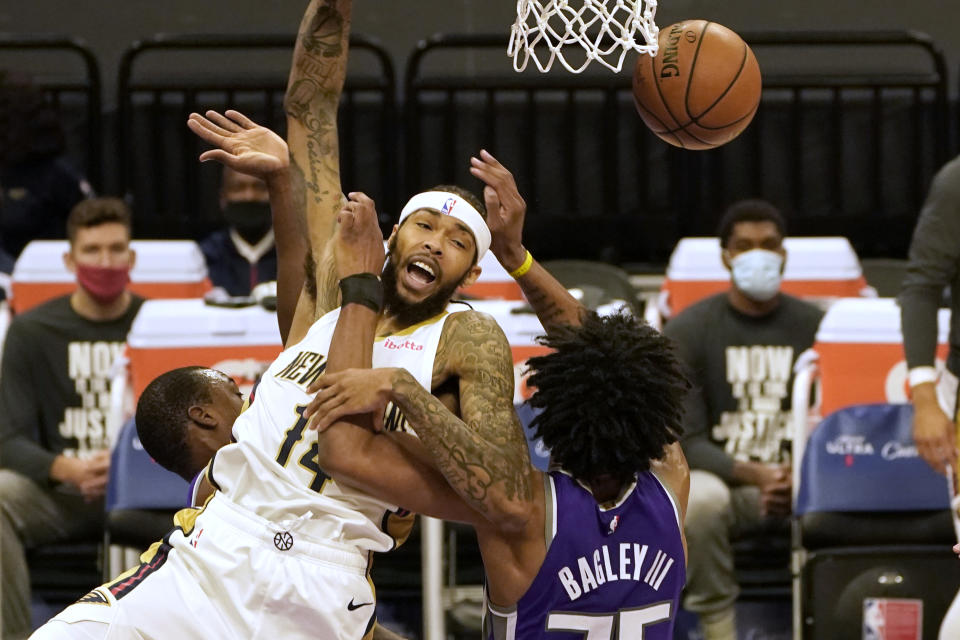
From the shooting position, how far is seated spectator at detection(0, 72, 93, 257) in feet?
25.3

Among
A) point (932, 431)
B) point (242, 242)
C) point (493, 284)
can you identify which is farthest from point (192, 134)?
point (932, 431)

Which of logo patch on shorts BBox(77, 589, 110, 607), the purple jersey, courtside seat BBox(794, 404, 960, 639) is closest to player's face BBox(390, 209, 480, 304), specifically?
the purple jersey

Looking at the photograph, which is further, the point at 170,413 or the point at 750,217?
the point at 750,217

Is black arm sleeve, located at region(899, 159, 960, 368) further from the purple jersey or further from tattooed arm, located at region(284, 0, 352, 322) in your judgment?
tattooed arm, located at region(284, 0, 352, 322)

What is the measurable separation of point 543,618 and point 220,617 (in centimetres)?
73

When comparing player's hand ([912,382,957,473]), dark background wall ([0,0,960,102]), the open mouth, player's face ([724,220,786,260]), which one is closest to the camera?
the open mouth

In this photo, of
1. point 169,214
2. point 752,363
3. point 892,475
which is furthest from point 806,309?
point 169,214

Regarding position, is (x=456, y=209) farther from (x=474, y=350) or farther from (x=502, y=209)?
(x=474, y=350)

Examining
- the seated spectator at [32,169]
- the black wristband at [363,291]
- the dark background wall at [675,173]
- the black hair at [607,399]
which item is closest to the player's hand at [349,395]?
the black wristband at [363,291]

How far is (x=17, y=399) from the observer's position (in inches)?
232

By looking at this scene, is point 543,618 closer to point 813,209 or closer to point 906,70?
point 813,209

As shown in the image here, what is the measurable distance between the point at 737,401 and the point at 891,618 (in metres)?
1.20

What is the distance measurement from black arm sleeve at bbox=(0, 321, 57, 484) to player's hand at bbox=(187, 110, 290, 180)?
2.23 metres

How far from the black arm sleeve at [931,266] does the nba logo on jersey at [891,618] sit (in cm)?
79
